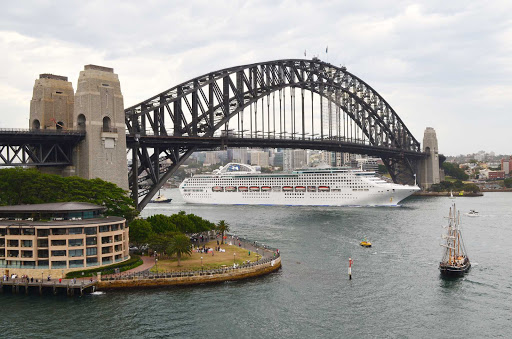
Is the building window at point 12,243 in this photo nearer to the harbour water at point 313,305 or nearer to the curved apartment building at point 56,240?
the curved apartment building at point 56,240

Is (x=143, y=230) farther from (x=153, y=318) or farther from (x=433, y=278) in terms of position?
(x=433, y=278)

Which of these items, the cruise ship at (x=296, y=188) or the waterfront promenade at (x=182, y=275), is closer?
the waterfront promenade at (x=182, y=275)

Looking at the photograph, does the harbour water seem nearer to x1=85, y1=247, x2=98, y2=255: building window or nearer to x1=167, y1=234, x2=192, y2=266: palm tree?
x1=85, y1=247, x2=98, y2=255: building window

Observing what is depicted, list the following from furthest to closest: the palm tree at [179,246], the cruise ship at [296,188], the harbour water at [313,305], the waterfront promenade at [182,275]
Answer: the cruise ship at [296,188], the palm tree at [179,246], the waterfront promenade at [182,275], the harbour water at [313,305]

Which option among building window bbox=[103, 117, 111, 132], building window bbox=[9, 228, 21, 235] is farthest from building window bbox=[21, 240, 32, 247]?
building window bbox=[103, 117, 111, 132]

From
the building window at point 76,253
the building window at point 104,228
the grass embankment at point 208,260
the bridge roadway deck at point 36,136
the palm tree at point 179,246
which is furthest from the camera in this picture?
the bridge roadway deck at point 36,136

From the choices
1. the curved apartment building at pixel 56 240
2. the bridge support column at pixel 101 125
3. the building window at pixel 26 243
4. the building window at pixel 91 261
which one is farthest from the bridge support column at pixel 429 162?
the building window at pixel 26 243

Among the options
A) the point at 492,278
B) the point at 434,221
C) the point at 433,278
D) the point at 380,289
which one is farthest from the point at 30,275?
the point at 434,221
